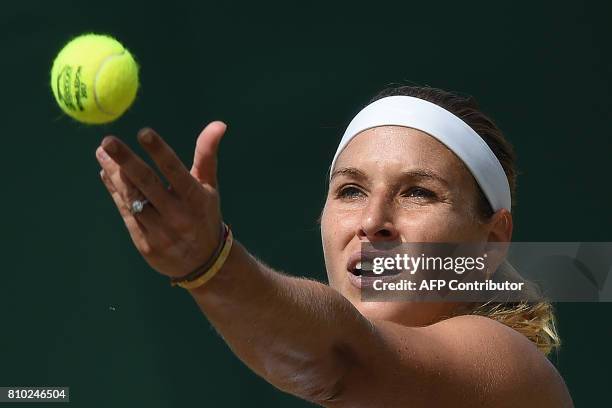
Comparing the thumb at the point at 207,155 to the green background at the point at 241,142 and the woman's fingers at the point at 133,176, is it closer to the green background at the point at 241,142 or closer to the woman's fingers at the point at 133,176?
the woman's fingers at the point at 133,176

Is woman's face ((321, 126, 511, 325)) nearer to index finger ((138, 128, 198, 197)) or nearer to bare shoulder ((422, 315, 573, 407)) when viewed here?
bare shoulder ((422, 315, 573, 407))

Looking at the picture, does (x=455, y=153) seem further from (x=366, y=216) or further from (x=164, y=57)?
(x=164, y=57)

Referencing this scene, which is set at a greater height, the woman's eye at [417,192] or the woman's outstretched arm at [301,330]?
the woman's eye at [417,192]

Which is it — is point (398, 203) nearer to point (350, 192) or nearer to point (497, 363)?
point (350, 192)

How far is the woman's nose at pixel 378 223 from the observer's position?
2.46 metres

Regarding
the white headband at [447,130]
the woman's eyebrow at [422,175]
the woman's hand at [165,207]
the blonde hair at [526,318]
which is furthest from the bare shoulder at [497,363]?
the woman's hand at [165,207]

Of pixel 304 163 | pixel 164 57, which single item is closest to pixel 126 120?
pixel 164 57

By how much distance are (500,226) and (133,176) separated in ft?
4.44

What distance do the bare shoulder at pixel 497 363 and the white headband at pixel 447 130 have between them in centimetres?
50

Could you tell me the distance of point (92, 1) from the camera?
392 cm

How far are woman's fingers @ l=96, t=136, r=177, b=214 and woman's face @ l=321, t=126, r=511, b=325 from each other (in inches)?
37.6

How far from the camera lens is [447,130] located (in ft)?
8.52

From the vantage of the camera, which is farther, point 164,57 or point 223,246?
point 164,57

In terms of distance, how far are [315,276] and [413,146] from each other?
5.65ft
